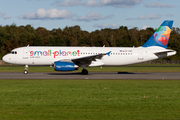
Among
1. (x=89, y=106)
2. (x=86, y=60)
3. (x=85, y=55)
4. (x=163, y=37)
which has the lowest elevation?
(x=89, y=106)

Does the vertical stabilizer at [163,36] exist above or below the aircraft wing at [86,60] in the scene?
above

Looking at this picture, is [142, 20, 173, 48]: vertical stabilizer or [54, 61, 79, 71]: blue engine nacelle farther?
[142, 20, 173, 48]: vertical stabilizer

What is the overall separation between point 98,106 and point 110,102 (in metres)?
1.13

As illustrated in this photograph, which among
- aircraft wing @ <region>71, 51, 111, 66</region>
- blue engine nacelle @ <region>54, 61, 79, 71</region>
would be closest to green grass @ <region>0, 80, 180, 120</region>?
blue engine nacelle @ <region>54, 61, 79, 71</region>

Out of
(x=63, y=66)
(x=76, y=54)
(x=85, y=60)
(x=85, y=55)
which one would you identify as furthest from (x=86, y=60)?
(x=63, y=66)

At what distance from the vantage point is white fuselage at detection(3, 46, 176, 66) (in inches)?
1245

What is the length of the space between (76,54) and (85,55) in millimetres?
1263

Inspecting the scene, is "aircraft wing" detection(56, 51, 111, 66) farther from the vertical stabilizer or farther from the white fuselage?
the vertical stabilizer

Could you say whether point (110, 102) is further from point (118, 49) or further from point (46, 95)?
point (118, 49)

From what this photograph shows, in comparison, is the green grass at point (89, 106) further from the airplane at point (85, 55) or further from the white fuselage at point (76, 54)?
the white fuselage at point (76, 54)

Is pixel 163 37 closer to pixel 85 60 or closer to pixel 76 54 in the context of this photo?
pixel 85 60

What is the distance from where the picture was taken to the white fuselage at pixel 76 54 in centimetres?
3162

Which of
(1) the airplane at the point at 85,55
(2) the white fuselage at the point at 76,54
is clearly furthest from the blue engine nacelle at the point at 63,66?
(2) the white fuselage at the point at 76,54

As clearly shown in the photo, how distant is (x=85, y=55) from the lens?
32.8m
